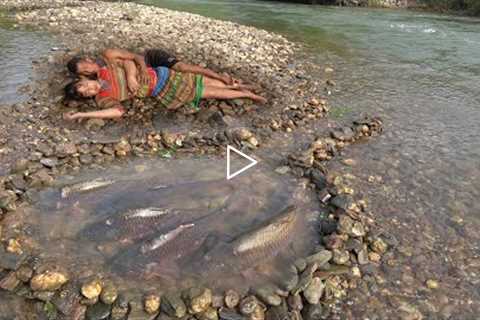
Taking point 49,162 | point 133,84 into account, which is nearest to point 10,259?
point 49,162

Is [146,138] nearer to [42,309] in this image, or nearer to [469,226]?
[42,309]

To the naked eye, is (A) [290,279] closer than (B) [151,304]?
No

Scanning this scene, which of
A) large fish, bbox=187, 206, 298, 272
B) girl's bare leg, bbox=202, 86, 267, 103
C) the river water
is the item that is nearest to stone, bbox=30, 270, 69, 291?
large fish, bbox=187, 206, 298, 272

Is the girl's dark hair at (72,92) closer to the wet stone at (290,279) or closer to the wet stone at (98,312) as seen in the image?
the wet stone at (98,312)

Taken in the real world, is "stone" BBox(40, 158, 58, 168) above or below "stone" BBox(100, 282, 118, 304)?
above

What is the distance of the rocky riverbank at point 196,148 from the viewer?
12.9 ft

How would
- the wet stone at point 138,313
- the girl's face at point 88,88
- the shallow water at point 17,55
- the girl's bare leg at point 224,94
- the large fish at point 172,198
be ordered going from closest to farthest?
1. the wet stone at point 138,313
2. the large fish at point 172,198
3. the girl's face at point 88,88
4. the girl's bare leg at point 224,94
5. the shallow water at point 17,55

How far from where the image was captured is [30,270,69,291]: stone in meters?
3.94

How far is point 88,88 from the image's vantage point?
745 centimetres

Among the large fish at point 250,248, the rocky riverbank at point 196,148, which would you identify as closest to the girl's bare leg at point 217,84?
the rocky riverbank at point 196,148

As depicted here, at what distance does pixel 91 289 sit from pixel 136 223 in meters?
1.01

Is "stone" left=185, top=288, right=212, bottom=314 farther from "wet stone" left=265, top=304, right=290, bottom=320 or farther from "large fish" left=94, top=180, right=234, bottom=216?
"large fish" left=94, top=180, right=234, bottom=216

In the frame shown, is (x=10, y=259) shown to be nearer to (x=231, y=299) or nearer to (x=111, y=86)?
(x=231, y=299)

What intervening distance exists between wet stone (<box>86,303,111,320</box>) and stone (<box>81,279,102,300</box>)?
0.09 meters
